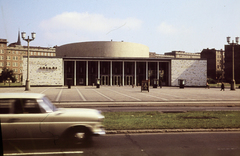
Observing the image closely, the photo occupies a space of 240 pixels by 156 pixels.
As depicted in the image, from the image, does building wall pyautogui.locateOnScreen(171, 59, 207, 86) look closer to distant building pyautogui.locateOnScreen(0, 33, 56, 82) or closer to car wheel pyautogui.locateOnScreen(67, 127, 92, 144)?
car wheel pyautogui.locateOnScreen(67, 127, 92, 144)

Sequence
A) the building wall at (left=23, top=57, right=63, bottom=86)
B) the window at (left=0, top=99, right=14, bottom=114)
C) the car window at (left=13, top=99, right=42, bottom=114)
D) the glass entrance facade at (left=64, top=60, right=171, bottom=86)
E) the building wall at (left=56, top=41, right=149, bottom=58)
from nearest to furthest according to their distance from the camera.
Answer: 1. the window at (left=0, top=99, right=14, bottom=114)
2. the car window at (left=13, top=99, right=42, bottom=114)
3. the building wall at (left=23, top=57, right=63, bottom=86)
4. the glass entrance facade at (left=64, top=60, right=171, bottom=86)
5. the building wall at (left=56, top=41, right=149, bottom=58)

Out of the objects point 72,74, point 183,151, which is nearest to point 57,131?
point 183,151

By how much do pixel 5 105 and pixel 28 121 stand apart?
2.54 ft

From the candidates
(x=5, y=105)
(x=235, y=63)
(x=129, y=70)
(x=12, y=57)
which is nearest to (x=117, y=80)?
(x=129, y=70)

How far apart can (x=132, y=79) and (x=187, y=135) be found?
59822 mm

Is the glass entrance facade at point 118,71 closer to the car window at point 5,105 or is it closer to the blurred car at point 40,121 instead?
the blurred car at point 40,121

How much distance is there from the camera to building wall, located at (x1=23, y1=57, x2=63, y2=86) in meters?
59.5

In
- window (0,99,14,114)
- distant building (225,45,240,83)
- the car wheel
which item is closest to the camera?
window (0,99,14,114)

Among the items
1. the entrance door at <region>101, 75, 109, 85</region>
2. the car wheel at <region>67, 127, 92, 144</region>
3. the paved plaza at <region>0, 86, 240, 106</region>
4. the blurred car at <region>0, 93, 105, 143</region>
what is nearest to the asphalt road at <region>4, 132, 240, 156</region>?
the car wheel at <region>67, 127, 92, 144</region>

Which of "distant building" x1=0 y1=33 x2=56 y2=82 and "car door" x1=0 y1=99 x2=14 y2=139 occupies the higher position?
"distant building" x1=0 y1=33 x2=56 y2=82

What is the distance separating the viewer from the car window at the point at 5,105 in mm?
6823

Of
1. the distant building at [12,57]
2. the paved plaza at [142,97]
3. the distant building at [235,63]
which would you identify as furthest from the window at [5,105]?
the distant building at [12,57]

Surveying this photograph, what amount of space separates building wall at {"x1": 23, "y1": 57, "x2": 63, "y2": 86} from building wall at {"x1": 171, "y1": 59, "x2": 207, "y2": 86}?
2977 cm

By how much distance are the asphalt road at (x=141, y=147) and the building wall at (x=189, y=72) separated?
5837cm
